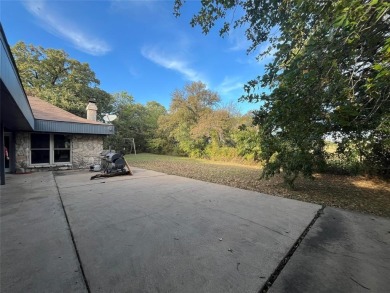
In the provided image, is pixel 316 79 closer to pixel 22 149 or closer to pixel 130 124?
pixel 22 149

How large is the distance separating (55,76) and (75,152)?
1577 cm

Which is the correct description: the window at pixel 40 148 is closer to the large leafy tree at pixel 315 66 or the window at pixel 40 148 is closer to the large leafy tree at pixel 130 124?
the large leafy tree at pixel 315 66

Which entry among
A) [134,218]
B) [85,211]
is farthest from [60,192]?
[134,218]

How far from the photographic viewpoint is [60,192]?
5.47 meters

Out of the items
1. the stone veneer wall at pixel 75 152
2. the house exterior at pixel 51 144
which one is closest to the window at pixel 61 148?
the house exterior at pixel 51 144

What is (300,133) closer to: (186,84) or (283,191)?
(283,191)

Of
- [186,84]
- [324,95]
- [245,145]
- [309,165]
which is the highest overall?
[186,84]

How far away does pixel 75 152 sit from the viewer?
1040 centimetres

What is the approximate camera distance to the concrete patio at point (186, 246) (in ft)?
6.46

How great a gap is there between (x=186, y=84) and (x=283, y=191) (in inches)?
671

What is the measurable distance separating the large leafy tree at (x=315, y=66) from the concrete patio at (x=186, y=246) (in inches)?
71.6

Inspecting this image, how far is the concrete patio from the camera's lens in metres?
1.97

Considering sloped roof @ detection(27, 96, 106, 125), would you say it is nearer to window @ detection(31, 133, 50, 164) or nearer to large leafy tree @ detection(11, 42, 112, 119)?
window @ detection(31, 133, 50, 164)

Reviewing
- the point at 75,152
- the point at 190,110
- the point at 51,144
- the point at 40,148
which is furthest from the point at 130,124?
the point at 40,148
